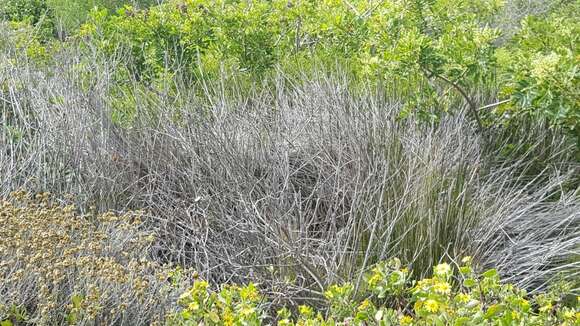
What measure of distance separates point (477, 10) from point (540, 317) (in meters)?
4.17

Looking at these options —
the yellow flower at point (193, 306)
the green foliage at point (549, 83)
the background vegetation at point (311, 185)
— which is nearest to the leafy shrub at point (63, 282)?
the background vegetation at point (311, 185)

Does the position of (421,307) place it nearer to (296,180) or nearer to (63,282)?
(63,282)

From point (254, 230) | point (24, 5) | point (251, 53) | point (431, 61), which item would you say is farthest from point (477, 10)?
point (24, 5)

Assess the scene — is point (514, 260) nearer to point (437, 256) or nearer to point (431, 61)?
point (437, 256)

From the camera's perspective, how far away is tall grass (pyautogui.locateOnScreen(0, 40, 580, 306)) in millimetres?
3355

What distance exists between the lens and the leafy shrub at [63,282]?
8.19 ft

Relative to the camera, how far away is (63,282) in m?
2.75

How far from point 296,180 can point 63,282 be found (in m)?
1.50

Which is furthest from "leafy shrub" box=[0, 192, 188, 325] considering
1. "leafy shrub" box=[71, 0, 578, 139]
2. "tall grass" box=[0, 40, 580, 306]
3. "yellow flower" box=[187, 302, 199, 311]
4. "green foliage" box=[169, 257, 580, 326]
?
"leafy shrub" box=[71, 0, 578, 139]

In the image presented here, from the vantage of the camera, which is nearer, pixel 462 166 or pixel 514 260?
pixel 514 260

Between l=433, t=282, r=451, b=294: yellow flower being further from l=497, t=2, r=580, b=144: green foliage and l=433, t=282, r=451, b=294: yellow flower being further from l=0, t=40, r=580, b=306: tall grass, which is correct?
l=497, t=2, r=580, b=144: green foliage

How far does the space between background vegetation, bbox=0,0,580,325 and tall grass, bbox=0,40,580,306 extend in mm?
13

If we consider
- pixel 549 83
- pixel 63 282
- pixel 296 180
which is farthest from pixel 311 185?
pixel 63 282

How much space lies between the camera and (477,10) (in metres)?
6.09
